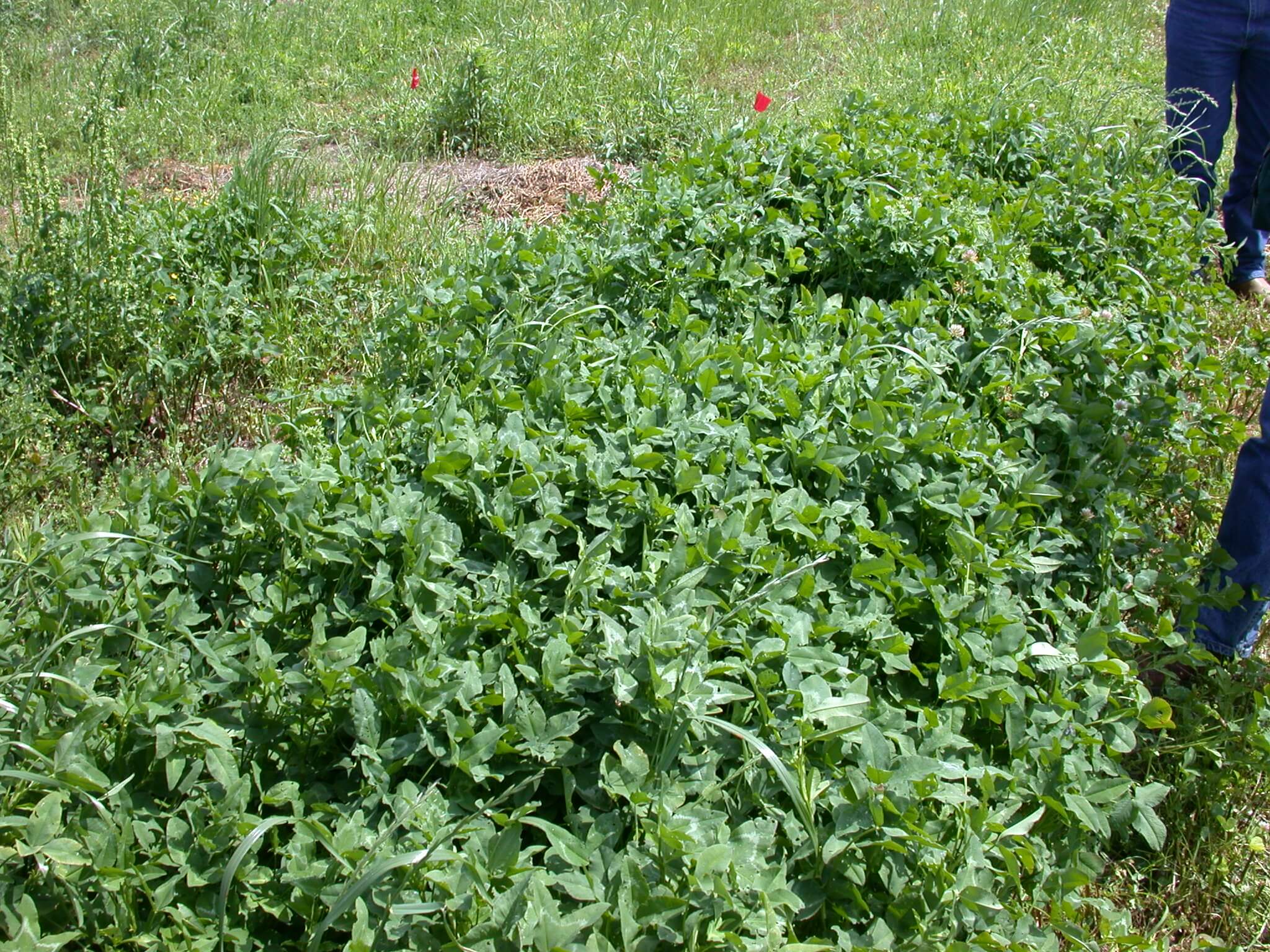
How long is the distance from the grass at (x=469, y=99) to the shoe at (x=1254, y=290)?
11.1 inches

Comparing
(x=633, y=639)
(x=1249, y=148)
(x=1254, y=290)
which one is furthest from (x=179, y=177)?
(x=1254, y=290)

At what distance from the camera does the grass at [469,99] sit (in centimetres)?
272

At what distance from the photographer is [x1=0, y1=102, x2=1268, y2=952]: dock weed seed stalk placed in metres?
1.96

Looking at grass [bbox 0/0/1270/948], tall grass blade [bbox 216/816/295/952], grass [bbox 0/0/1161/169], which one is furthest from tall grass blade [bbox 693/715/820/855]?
grass [bbox 0/0/1161/169]

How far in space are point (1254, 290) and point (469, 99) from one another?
4.05m

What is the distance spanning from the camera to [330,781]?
221cm

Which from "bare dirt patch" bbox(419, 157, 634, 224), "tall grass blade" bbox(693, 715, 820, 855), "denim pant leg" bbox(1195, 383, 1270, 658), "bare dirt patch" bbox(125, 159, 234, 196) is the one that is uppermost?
"bare dirt patch" bbox(125, 159, 234, 196)

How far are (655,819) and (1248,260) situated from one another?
453 centimetres

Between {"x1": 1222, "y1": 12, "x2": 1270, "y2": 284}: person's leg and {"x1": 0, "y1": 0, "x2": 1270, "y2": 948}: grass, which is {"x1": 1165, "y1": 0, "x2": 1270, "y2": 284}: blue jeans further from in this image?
{"x1": 0, "y1": 0, "x2": 1270, "y2": 948}: grass

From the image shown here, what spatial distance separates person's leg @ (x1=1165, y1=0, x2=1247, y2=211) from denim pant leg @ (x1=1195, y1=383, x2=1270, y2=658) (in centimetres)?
208

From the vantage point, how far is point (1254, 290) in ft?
16.7

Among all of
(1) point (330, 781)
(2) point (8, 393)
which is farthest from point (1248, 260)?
(2) point (8, 393)

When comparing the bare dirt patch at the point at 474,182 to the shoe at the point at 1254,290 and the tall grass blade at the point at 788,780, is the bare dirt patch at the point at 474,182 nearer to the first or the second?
the shoe at the point at 1254,290

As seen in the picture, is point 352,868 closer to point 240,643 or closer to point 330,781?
point 330,781
